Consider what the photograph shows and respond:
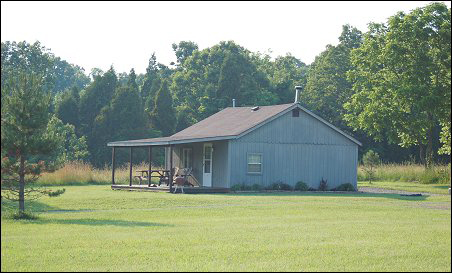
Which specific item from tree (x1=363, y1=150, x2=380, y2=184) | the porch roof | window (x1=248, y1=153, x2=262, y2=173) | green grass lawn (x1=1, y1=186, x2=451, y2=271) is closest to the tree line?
tree (x1=363, y1=150, x2=380, y2=184)

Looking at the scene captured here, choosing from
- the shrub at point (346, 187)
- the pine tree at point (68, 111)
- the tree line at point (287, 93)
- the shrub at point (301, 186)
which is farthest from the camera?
the pine tree at point (68, 111)

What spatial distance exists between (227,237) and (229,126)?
22068mm

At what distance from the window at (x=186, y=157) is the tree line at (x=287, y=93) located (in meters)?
6.31

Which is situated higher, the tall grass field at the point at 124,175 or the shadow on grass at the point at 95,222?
the tall grass field at the point at 124,175

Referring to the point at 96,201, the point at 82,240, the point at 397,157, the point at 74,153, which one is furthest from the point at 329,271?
the point at 397,157

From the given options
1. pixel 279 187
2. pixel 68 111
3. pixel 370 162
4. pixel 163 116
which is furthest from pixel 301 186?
pixel 68 111

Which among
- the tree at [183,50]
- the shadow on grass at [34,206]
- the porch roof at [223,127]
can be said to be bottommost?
the shadow on grass at [34,206]

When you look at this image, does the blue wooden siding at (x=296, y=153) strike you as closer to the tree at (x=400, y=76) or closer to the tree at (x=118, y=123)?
the tree at (x=400, y=76)

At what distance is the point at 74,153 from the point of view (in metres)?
52.7

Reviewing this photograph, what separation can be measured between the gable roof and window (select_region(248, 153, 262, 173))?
1.37 m

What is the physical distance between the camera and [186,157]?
3881 centimetres

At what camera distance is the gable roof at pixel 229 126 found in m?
33.5

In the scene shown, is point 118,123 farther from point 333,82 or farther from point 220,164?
point 220,164

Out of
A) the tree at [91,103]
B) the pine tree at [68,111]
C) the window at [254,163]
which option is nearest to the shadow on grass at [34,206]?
the window at [254,163]
